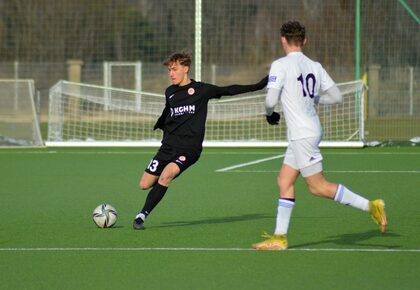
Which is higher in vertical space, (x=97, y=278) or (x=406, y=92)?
(x=406, y=92)

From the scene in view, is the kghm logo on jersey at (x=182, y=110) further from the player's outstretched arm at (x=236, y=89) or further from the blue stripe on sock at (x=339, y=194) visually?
the blue stripe on sock at (x=339, y=194)

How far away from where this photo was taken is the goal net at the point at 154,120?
21.9 metres

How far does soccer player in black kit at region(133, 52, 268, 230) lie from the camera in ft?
34.2

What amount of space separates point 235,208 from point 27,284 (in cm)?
499

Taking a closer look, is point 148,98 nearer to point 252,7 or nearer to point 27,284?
point 252,7

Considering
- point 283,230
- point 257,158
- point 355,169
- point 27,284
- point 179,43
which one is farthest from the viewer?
point 179,43

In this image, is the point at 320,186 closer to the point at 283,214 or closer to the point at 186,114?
the point at 283,214

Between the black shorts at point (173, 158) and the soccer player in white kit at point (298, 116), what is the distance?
1.76 meters

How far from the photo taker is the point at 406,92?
1009 inches

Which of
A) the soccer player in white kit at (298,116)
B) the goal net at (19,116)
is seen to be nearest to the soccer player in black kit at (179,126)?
the soccer player in white kit at (298,116)

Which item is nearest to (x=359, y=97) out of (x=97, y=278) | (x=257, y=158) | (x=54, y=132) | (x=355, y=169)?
(x=257, y=158)

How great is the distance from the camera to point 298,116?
8.66 metres

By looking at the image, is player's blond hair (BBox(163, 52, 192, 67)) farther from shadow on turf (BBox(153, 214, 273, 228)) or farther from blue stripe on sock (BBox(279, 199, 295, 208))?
blue stripe on sock (BBox(279, 199, 295, 208))

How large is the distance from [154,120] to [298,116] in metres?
14.9
